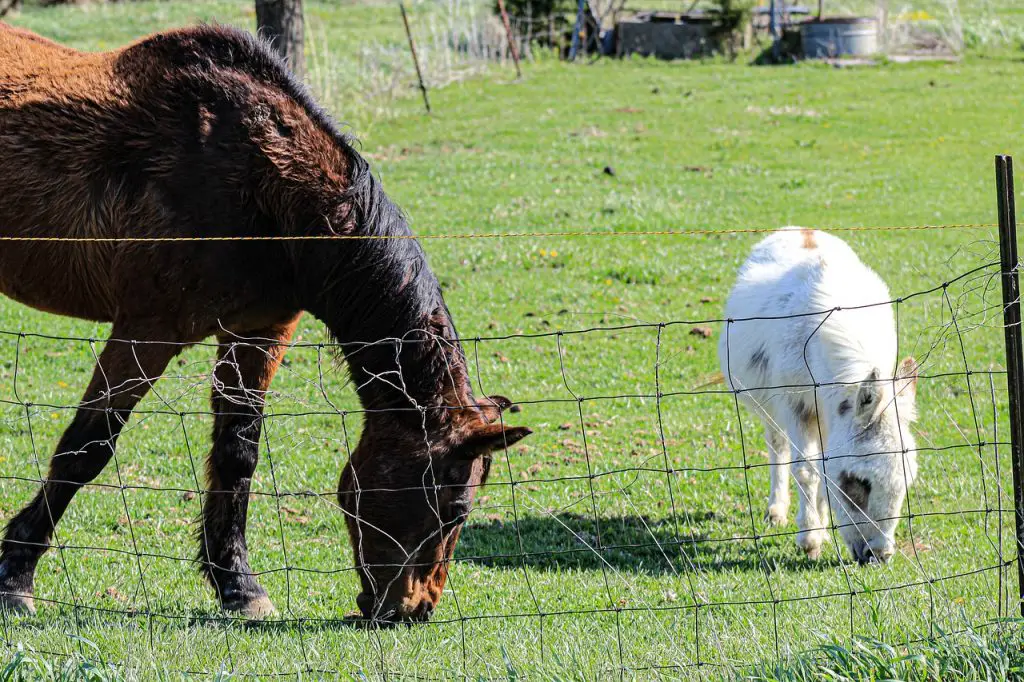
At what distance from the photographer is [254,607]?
500cm

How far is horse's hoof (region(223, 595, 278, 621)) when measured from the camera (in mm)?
4883

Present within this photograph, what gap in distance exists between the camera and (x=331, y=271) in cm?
458

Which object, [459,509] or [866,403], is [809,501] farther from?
[459,509]

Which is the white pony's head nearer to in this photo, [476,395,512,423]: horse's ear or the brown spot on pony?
the brown spot on pony

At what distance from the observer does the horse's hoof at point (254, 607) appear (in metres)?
4.88

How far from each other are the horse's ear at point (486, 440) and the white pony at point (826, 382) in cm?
117

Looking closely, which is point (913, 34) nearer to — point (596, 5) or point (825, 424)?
point (596, 5)

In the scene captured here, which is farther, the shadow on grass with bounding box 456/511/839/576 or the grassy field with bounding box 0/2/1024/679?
the shadow on grass with bounding box 456/511/839/576

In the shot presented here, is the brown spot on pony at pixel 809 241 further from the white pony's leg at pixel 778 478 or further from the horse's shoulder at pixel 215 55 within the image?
the horse's shoulder at pixel 215 55

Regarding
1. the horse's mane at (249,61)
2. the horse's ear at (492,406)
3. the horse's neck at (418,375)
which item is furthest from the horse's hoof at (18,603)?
the horse's mane at (249,61)

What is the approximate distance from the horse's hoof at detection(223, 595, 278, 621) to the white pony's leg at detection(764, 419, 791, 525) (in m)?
3.01

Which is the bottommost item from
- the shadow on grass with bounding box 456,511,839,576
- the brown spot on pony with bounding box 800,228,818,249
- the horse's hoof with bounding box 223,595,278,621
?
the shadow on grass with bounding box 456,511,839,576

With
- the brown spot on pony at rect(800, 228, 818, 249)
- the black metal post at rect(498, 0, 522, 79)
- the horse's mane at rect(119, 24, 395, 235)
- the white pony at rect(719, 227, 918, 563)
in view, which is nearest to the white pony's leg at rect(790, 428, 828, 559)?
the white pony at rect(719, 227, 918, 563)

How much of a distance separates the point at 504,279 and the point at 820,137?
9.02m
